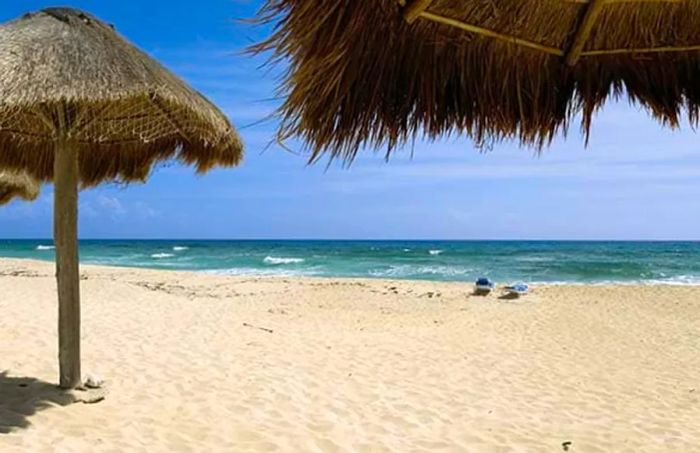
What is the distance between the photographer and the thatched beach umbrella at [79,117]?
3.30 meters

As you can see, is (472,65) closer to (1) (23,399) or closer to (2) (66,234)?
(2) (66,234)

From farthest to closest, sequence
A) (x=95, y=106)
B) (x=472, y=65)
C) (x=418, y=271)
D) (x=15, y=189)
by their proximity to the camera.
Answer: (x=418, y=271) < (x=15, y=189) < (x=95, y=106) < (x=472, y=65)

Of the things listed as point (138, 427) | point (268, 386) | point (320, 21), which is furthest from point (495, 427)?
point (320, 21)

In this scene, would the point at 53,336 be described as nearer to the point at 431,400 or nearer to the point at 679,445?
the point at 431,400

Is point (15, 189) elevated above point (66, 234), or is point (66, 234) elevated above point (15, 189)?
point (15, 189)

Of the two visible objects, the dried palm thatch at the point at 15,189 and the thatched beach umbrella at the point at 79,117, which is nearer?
the thatched beach umbrella at the point at 79,117

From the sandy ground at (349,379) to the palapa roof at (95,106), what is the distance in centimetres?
173

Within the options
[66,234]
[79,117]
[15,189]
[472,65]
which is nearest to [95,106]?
[79,117]

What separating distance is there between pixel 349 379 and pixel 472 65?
4058mm

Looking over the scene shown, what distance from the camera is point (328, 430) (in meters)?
4.04

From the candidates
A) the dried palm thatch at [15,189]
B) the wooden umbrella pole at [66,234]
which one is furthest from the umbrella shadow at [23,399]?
the dried palm thatch at [15,189]

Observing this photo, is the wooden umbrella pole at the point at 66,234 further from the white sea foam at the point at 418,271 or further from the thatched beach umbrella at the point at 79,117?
the white sea foam at the point at 418,271

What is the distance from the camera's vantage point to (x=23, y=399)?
4145mm

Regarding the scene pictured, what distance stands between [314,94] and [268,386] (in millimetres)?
3788
